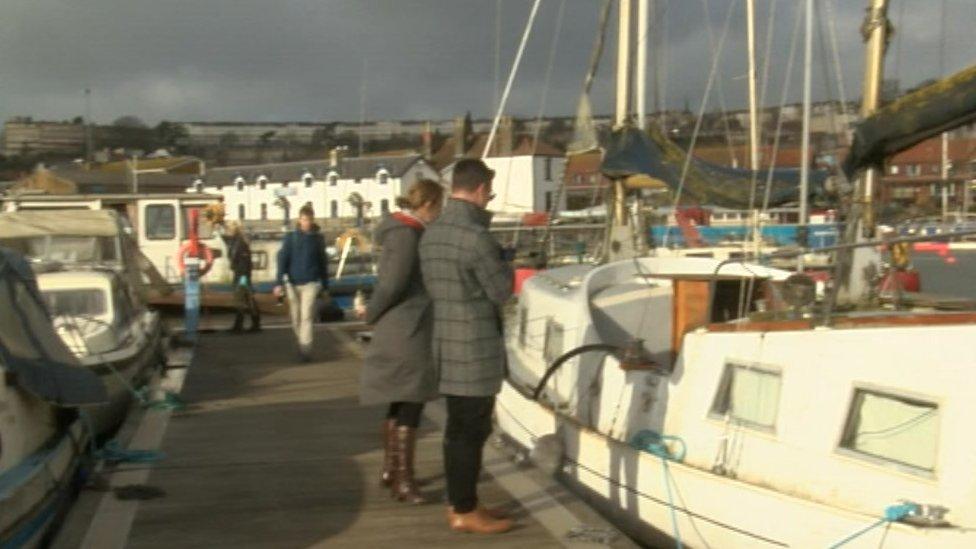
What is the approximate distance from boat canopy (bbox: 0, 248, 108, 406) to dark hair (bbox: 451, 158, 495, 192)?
263cm

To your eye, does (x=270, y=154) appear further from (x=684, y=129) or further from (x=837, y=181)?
(x=837, y=181)

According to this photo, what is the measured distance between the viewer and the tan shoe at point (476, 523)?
23.3ft

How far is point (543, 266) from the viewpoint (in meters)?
15.4

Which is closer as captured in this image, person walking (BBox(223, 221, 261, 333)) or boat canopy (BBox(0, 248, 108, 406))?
boat canopy (BBox(0, 248, 108, 406))

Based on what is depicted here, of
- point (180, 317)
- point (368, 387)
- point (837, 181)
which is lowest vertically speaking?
point (180, 317)

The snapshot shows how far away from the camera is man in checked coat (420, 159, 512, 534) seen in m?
6.44

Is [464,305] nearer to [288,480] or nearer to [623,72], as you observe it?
[288,480]

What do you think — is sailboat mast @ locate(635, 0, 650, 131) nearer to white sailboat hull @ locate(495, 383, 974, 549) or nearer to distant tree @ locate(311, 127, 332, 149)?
white sailboat hull @ locate(495, 383, 974, 549)

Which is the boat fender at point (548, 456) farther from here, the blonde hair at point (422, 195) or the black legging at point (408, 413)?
the blonde hair at point (422, 195)

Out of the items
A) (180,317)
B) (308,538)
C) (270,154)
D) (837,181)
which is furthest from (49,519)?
(270,154)

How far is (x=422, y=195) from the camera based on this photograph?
7.48m

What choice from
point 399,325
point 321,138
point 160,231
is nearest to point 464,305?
point 399,325

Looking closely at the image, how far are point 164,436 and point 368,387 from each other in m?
3.29

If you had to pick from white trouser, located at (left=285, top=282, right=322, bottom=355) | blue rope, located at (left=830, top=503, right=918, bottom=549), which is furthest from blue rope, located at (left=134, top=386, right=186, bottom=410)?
blue rope, located at (left=830, top=503, right=918, bottom=549)
